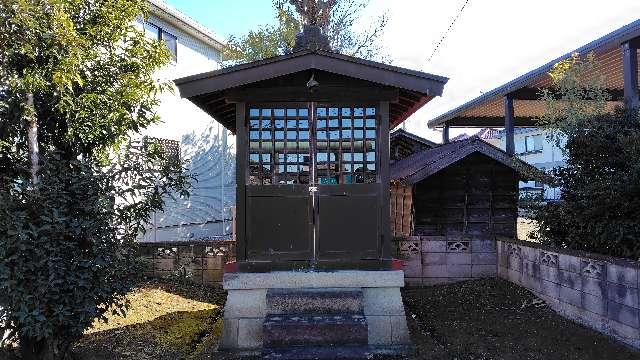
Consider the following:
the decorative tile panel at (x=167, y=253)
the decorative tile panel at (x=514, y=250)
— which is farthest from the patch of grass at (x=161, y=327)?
the decorative tile panel at (x=514, y=250)

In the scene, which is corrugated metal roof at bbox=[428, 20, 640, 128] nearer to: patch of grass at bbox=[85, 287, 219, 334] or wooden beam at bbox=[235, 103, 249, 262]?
wooden beam at bbox=[235, 103, 249, 262]

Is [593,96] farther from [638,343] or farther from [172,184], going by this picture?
[172,184]

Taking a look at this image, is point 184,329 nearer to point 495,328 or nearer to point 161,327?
point 161,327

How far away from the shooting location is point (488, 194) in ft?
38.2

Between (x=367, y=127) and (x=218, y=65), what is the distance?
1388cm

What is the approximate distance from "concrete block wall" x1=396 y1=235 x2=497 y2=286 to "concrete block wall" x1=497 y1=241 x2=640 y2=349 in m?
1.04

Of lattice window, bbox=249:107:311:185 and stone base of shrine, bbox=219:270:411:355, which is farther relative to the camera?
lattice window, bbox=249:107:311:185

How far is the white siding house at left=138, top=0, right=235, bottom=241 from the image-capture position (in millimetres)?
14992

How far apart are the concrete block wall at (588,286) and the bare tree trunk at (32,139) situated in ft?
22.8

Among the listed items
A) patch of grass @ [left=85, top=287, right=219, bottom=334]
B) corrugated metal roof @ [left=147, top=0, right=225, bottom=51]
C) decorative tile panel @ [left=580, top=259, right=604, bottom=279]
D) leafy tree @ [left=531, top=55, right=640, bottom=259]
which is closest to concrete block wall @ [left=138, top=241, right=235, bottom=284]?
patch of grass @ [left=85, top=287, right=219, bottom=334]

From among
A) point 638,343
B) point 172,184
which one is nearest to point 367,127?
point 172,184

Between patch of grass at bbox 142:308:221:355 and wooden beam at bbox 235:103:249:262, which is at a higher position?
wooden beam at bbox 235:103:249:262

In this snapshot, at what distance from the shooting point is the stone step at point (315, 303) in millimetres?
6277

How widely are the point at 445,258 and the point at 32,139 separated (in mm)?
7392
